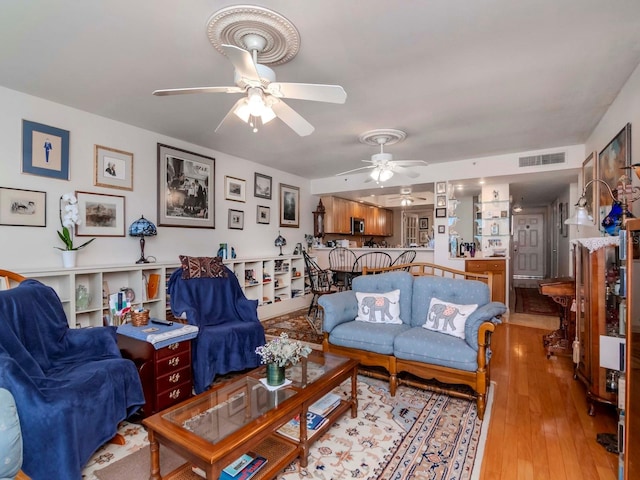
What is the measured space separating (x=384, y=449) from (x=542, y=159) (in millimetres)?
4326

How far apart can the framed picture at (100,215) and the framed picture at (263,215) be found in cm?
213

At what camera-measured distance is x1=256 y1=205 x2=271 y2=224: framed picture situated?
211 inches

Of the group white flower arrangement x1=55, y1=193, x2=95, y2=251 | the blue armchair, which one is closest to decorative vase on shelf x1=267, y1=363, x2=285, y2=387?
the blue armchair

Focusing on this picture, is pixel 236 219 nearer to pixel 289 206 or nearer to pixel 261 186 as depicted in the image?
pixel 261 186

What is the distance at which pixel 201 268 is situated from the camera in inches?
130

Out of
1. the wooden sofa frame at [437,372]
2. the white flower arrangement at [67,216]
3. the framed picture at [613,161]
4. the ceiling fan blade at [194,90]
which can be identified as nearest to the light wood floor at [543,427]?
the wooden sofa frame at [437,372]

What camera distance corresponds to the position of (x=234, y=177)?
4.92 meters

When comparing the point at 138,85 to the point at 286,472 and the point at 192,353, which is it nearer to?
the point at 192,353

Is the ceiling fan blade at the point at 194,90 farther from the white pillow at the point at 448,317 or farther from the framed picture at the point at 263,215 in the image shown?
the framed picture at the point at 263,215

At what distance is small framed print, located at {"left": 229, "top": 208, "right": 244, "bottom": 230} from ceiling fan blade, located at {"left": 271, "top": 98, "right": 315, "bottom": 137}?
8.77ft

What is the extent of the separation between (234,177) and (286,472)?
4.01m

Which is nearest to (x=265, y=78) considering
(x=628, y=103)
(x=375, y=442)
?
(x=375, y=442)

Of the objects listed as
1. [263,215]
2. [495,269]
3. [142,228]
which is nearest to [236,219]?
[263,215]

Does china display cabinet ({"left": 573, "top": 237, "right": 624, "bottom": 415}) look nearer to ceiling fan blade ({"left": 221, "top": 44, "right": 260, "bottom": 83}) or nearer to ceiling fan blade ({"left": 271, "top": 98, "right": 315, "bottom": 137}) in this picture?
ceiling fan blade ({"left": 271, "top": 98, "right": 315, "bottom": 137})
